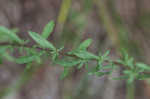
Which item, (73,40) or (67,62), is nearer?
(67,62)

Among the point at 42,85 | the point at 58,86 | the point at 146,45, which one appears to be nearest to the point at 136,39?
the point at 146,45

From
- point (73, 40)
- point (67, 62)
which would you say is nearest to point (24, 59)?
point (67, 62)

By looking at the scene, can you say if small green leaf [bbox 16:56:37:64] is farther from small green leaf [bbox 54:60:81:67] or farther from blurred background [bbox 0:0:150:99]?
blurred background [bbox 0:0:150:99]

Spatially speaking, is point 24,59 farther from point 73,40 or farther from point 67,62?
point 73,40

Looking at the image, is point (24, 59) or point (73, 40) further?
point (73, 40)

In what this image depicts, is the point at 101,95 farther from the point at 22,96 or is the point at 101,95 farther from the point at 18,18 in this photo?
the point at 18,18

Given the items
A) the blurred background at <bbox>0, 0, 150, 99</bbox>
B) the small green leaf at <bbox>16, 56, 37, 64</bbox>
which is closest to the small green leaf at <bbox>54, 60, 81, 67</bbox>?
the small green leaf at <bbox>16, 56, 37, 64</bbox>

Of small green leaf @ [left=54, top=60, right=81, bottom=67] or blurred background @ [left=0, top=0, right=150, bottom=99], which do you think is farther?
blurred background @ [left=0, top=0, right=150, bottom=99]

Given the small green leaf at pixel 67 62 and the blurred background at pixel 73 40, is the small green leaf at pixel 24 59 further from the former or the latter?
the blurred background at pixel 73 40

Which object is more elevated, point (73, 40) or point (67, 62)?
point (73, 40)
